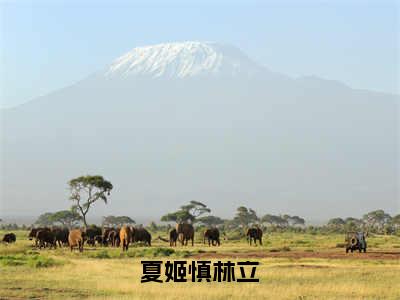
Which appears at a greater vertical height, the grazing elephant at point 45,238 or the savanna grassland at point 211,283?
the grazing elephant at point 45,238

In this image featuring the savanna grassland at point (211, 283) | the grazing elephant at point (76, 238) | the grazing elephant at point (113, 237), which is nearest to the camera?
the savanna grassland at point (211, 283)

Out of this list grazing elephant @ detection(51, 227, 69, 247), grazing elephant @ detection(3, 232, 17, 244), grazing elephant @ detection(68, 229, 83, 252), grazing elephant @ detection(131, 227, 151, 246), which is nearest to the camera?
grazing elephant @ detection(68, 229, 83, 252)

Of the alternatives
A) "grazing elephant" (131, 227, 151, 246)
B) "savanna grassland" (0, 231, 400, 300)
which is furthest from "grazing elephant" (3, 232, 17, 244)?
"savanna grassland" (0, 231, 400, 300)

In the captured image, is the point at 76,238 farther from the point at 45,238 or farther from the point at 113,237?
the point at 113,237

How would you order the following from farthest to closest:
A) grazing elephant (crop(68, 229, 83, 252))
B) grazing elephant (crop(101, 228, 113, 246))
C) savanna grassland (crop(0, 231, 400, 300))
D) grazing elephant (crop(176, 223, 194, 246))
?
grazing elephant (crop(176, 223, 194, 246))
grazing elephant (crop(101, 228, 113, 246))
grazing elephant (crop(68, 229, 83, 252))
savanna grassland (crop(0, 231, 400, 300))

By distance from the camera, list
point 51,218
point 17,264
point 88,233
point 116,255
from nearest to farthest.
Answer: point 17,264 < point 116,255 < point 88,233 < point 51,218

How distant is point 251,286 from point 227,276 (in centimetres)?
285

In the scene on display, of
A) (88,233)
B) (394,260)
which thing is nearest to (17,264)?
(394,260)

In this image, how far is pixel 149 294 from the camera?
888 inches

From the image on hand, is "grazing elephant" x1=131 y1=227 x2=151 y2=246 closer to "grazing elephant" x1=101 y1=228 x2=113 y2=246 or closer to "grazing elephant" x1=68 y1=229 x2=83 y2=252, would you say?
"grazing elephant" x1=101 y1=228 x2=113 y2=246

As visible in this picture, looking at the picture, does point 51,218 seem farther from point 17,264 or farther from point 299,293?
point 299,293

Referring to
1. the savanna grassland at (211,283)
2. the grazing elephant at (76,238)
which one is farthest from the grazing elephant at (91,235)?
the savanna grassland at (211,283)

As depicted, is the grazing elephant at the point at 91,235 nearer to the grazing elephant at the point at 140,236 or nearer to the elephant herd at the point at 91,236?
the elephant herd at the point at 91,236

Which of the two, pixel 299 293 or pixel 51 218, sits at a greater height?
pixel 51 218
